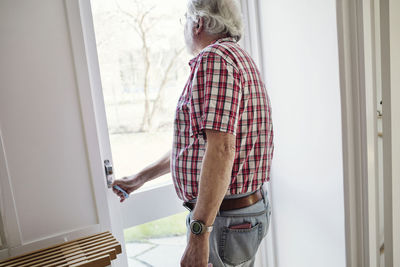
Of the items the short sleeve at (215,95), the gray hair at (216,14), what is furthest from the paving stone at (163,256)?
the gray hair at (216,14)

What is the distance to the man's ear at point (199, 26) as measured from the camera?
111cm

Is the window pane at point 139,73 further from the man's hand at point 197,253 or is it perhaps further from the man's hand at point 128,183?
the man's hand at point 197,253

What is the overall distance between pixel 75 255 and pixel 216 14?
0.99 metres

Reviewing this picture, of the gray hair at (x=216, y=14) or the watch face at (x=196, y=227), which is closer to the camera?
the watch face at (x=196, y=227)

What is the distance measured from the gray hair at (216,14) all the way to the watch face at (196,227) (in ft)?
2.16

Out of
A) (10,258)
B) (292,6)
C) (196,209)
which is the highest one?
(292,6)

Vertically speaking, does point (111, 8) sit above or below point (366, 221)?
above

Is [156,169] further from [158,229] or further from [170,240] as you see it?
[170,240]

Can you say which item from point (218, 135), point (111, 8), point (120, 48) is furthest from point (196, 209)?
point (111, 8)

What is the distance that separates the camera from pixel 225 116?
94cm

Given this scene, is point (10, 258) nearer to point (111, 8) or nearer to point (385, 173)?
point (111, 8)

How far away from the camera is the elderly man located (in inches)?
37.3

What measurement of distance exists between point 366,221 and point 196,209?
0.79 meters

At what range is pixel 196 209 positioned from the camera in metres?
0.97
